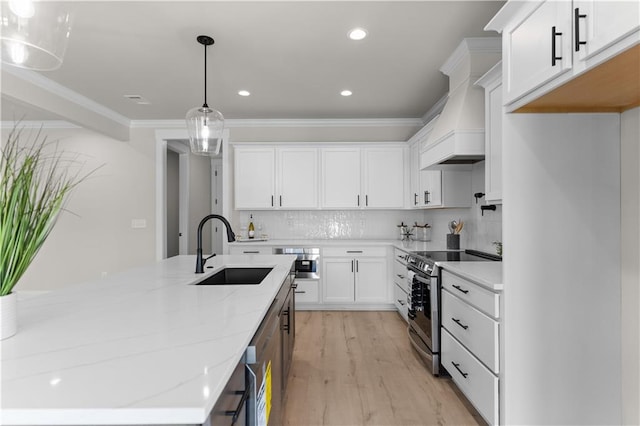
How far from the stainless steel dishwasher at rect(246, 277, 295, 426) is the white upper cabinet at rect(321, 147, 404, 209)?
314 centimetres

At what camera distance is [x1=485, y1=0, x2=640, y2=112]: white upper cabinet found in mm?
1224

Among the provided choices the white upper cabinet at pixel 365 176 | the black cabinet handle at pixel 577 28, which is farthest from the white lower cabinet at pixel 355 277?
the black cabinet handle at pixel 577 28

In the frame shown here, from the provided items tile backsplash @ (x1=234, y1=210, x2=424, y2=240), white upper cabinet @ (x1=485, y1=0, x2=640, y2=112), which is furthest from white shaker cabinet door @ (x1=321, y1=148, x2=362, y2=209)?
white upper cabinet @ (x1=485, y1=0, x2=640, y2=112)

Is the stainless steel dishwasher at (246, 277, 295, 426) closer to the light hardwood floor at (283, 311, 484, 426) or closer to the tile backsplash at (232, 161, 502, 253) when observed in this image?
the light hardwood floor at (283, 311, 484, 426)

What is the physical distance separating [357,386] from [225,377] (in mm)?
2114

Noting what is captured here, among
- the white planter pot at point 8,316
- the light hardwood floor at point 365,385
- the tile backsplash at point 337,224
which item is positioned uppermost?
the tile backsplash at point 337,224

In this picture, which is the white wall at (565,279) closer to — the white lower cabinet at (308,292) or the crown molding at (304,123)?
the white lower cabinet at (308,292)

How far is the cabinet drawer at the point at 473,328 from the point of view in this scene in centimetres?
195

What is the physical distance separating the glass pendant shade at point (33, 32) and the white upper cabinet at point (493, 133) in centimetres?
233

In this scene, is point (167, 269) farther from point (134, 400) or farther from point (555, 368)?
point (555, 368)

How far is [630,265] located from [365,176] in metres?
3.42

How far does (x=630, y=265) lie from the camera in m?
1.80

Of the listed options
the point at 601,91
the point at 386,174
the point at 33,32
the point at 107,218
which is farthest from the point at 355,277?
the point at 33,32

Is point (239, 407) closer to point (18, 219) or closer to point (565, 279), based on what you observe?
point (18, 219)
